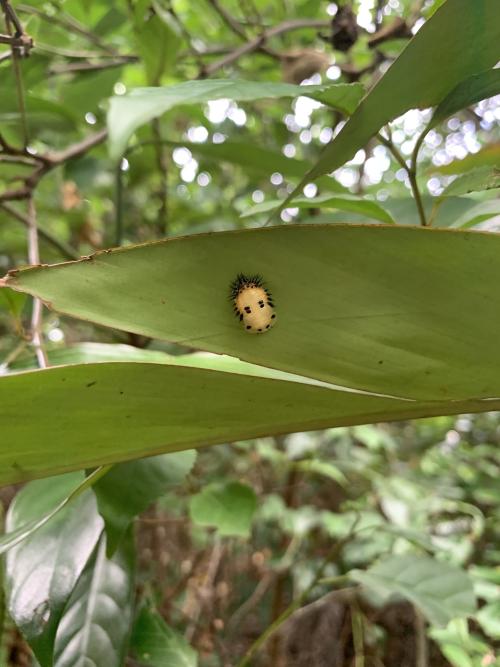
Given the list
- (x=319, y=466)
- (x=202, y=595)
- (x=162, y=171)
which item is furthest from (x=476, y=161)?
(x=202, y=595)

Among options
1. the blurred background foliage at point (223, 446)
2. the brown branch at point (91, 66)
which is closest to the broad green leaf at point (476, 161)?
the blurred background foliage at point (223, 446)

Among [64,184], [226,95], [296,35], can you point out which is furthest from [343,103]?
[64,184]

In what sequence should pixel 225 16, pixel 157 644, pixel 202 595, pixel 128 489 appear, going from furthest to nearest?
pixel 202 595 → pixel 225 16 → pixel 157 644 → pixel 128 489

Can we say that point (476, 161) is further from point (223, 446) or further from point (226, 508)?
point (223, 446)

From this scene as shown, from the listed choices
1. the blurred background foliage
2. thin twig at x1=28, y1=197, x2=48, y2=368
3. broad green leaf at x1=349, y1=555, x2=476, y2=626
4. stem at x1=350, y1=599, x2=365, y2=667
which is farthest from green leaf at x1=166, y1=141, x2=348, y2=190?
stem at x1=350, y1=599, x2=365, y2=667

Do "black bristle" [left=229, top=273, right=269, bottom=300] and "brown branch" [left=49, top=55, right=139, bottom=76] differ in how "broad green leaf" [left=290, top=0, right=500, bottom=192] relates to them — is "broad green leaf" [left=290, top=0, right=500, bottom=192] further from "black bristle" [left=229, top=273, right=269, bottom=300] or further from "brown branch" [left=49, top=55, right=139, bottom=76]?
"brown branch" [left=49, top=55, right=139, bottom=76]

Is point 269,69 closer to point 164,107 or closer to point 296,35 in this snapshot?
point 296,35
